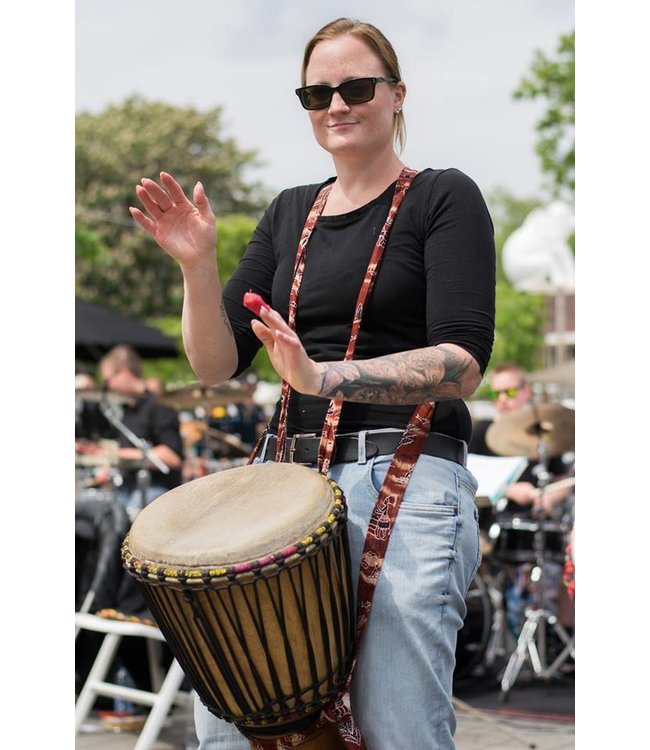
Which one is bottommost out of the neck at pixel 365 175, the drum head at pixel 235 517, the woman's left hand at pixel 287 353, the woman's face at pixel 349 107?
the drum head at pixel 235 517

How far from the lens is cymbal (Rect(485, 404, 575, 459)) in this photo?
7.75 meters

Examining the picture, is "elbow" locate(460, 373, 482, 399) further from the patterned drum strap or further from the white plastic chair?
the white plastic chair

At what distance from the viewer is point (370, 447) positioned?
7.59 ft

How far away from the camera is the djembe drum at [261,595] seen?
2141 mm

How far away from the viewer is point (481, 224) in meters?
2.30

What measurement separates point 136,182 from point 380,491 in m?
38.6

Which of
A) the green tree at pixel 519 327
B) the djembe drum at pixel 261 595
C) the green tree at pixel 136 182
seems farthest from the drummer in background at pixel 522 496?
the green tree at pixel 519 327

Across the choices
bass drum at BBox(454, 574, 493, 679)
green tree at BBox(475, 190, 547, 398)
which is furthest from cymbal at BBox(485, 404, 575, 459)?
green tree at BBox(475, 190, 547, 398)

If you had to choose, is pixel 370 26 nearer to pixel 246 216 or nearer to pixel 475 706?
pixel 475 706

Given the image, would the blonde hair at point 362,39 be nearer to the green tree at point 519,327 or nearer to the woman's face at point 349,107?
the woman's face at point 349,107

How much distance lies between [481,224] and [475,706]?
17.2 ft

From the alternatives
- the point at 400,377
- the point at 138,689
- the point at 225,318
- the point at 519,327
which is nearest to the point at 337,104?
the point at 225,318

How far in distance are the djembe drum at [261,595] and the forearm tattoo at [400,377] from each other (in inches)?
8.9
